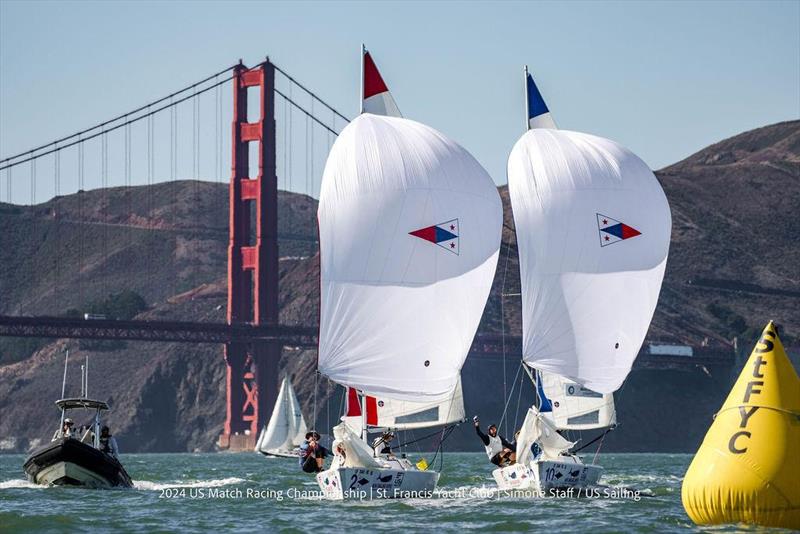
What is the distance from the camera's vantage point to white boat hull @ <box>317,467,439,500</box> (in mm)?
24172

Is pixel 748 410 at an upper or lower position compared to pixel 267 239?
lower

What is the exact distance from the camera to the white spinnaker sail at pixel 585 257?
27516 mm

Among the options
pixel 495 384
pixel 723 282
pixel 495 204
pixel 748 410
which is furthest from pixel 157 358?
pixel 748 410

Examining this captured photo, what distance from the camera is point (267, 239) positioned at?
82188mm

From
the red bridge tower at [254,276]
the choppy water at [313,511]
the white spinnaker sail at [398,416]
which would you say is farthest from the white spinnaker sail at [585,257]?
the red bridge tower at [254,276]

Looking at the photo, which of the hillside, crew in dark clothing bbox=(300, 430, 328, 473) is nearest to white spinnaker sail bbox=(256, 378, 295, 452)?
the hillside

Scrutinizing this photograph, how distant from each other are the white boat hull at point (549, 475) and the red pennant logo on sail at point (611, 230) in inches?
152

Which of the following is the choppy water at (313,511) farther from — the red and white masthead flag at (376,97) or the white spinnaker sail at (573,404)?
the red and white masthead flag at (376,97)

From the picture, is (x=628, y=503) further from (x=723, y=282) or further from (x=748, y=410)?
(x=723, y=282)

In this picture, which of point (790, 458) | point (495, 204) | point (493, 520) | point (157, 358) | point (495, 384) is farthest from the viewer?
point (157, 358)

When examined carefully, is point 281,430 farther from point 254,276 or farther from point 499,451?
point 499,451

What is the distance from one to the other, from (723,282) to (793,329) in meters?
7.72

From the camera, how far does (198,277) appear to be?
150250 millimetres

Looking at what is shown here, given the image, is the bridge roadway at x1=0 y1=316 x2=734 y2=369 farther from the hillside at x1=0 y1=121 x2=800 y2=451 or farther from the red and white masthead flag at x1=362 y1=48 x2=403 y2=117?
the red and white masthead flag at x1=362 y1=48 x2=403 y2=117
